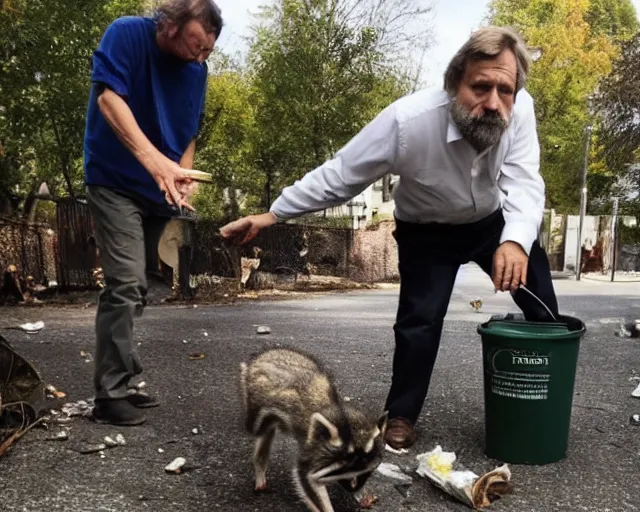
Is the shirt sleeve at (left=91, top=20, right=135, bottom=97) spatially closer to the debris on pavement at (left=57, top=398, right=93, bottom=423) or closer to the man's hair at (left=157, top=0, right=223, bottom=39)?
the man's hair at (left=157, top=0, right=223, bottom=39)

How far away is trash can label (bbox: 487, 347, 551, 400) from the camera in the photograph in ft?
11.7

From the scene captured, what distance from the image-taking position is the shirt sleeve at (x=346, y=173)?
12.1 feet

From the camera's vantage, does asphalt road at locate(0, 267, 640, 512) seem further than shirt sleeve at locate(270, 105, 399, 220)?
No

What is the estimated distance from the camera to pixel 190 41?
12.9 feet

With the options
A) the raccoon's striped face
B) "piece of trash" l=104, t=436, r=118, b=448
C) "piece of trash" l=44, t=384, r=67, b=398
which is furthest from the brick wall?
the raccoon's striped face

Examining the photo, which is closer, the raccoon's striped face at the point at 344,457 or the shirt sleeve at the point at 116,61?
the raccoon's striped face at the point at 344,457

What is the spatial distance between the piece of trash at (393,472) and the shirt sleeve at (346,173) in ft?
4.74

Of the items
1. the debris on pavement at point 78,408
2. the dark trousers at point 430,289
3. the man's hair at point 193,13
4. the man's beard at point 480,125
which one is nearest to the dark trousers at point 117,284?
the debris on pavement at point 78,408

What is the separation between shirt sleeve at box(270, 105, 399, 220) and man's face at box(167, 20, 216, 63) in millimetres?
1010

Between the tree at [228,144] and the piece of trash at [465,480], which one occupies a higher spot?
the tree at [228,144]

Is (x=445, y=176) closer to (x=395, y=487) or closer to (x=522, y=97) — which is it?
(x=522, y=97)

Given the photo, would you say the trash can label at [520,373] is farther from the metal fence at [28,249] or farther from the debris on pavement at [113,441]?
the metal fence at [28,249]

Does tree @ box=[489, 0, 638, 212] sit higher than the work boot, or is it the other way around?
tree @ box=[489, 0, 638, 212]

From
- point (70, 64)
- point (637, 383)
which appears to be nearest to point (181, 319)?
point (637, 383)
